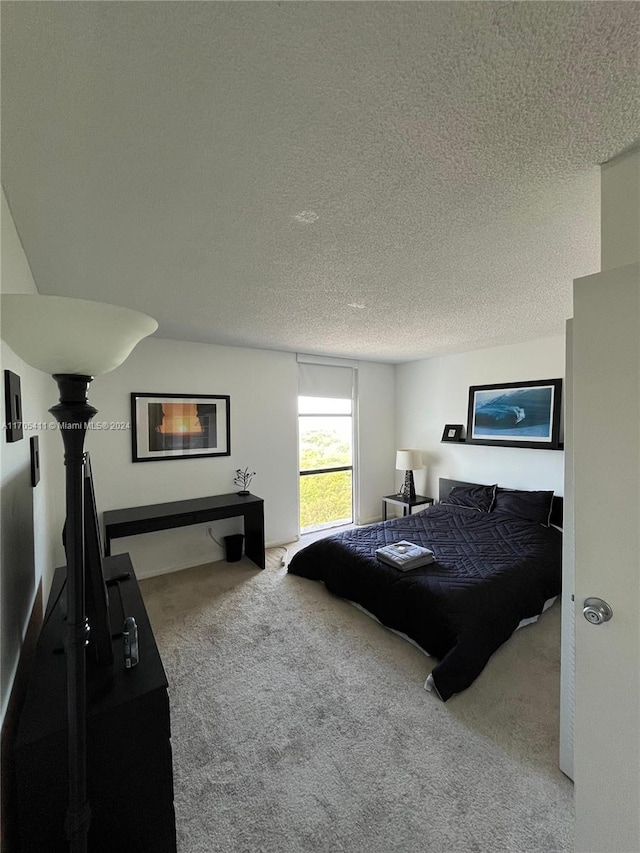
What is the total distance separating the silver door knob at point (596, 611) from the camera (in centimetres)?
109

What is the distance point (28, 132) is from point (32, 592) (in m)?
1.73

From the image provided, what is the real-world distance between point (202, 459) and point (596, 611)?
348cm

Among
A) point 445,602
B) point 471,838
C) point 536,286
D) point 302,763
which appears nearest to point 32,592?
point 302,763

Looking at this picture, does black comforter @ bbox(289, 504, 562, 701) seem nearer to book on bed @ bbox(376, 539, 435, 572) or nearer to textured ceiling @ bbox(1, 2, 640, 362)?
book on bed @ bbox(376, 539, 435, 572)

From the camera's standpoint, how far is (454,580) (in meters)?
2.49

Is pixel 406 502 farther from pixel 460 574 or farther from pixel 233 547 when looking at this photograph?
pixel 233 547

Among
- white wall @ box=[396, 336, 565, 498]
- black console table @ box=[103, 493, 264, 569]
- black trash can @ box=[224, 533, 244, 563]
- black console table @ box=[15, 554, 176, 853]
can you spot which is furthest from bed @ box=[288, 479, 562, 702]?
black console table @ box=[15, 554, 176, 853]

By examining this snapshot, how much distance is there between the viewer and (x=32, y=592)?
1594 millimetres

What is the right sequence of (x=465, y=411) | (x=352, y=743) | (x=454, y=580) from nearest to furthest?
(x=352, y=743) < (x=454, y=580) < (x=465, y=411)

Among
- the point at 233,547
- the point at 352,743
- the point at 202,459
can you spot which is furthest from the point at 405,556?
the point at 202,459

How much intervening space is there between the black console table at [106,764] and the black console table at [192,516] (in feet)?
6.67

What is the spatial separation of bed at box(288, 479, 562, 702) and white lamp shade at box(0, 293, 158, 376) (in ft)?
7.44

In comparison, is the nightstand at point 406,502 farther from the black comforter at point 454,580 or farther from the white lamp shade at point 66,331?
the white lamp shade at point 66,331

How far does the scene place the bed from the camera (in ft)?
7.16
